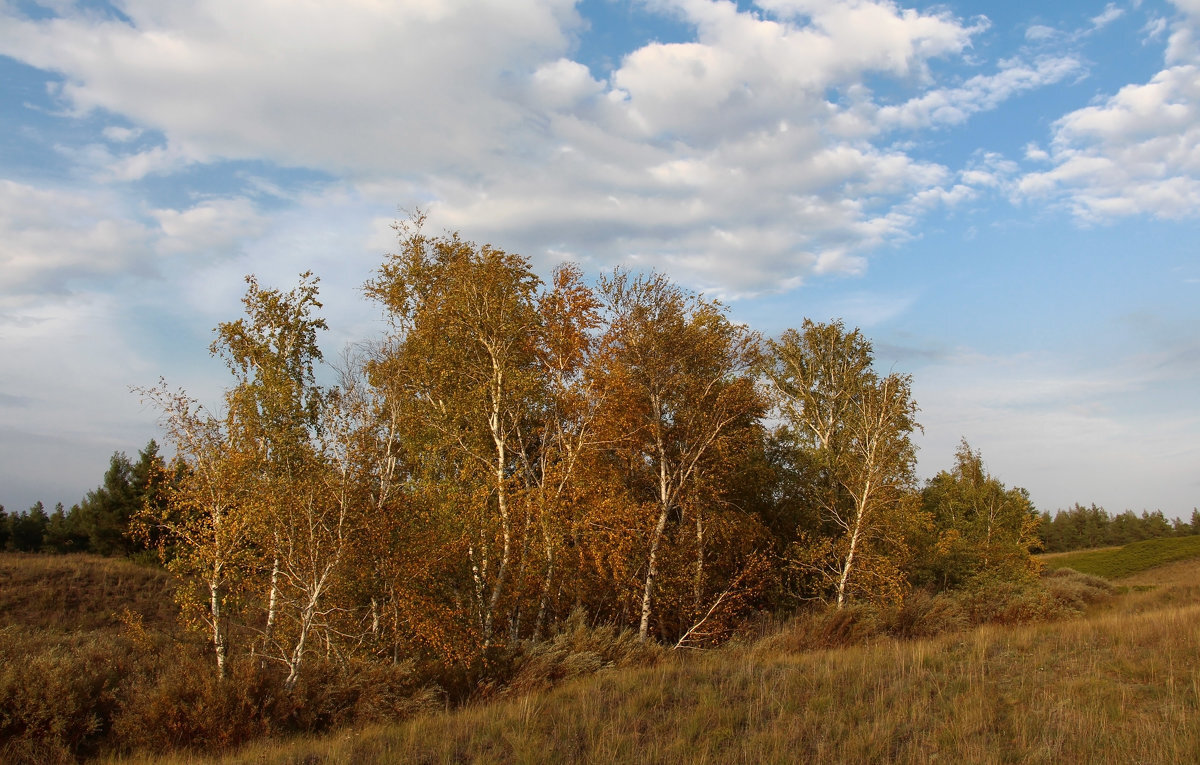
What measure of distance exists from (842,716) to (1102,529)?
98.1 m

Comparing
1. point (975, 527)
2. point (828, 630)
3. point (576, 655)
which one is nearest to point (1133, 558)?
point (975, 527)

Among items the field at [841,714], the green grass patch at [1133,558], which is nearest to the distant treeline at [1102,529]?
the green grass patch at [1133,558]

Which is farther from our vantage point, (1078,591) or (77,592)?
(1078,591)

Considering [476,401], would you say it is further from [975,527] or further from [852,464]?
[975,527]

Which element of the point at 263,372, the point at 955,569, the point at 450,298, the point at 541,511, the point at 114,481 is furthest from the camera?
the point at 114,481

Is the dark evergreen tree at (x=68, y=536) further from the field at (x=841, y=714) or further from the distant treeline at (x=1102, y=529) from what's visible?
the distant treeline at (x=1102, y=529)

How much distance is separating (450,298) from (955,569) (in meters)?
24.6

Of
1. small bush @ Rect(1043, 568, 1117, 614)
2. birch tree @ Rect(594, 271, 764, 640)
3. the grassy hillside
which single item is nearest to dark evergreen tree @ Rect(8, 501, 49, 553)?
the grassy hillside

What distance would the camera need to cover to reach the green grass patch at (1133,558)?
48500mm

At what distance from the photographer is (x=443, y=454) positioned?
1919 centimetres

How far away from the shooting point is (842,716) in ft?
32.0

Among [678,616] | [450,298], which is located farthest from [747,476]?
[450,298]

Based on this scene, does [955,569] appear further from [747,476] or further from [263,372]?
[263,372]

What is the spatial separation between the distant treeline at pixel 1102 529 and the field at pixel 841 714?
82.1 m
